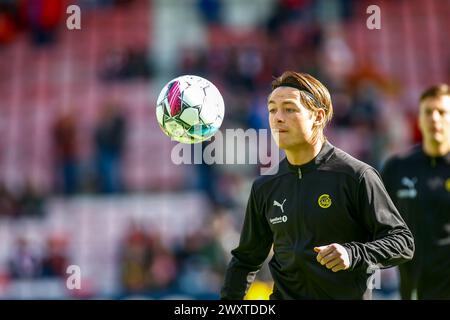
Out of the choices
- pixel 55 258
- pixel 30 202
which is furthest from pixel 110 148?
pixel 55 258

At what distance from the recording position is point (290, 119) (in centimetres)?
481

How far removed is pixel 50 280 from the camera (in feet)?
42.8

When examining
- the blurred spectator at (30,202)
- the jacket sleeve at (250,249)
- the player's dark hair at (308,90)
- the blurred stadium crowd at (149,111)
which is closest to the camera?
the player's dark hair at (308,90)

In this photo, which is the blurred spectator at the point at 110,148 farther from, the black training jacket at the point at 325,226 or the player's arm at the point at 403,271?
the black training jacket at the point at 325,226

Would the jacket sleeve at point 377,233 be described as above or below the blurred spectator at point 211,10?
below

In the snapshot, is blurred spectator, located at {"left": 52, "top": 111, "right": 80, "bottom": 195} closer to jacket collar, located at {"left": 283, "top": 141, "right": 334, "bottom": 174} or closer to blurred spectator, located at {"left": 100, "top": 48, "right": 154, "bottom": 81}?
blurred spectator, located at {"left": 100, "top": 48, "right": 154, "bottom": 81}

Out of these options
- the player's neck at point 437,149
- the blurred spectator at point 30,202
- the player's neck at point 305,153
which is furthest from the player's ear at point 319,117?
the blurred spectator at point 30,202

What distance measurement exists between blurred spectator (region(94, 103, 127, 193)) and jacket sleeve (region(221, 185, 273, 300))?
9388 mm

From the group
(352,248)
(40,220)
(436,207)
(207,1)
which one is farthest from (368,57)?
(352,248)

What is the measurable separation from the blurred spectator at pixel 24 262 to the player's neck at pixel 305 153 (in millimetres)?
8968

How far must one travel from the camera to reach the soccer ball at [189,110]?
5543 mm

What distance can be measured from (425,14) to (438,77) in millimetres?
1561

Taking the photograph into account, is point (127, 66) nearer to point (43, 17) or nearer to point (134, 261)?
point (43, 17)
